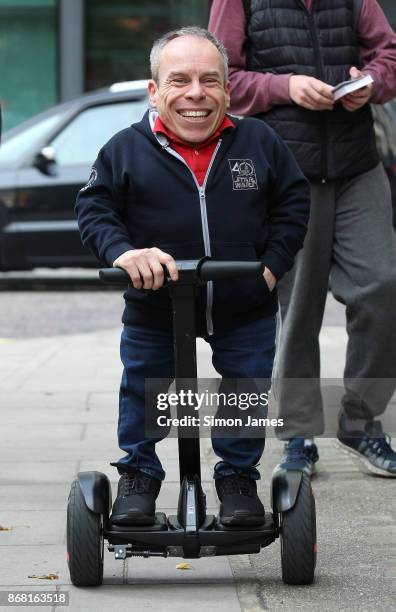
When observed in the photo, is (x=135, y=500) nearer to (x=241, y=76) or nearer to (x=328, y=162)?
(x=328, y=162)

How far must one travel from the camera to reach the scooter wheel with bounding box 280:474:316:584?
11.9ft

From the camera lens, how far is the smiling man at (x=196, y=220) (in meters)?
3.74

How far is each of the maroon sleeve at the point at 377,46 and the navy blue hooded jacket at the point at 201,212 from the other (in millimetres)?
1107

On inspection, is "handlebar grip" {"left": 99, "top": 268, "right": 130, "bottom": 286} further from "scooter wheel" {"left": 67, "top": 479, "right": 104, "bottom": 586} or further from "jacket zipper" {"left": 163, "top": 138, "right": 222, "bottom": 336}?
"scooter wheel" {"left": 67, "top": 479, "right": 104, "bottom": 586}

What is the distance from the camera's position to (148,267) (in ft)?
11.2

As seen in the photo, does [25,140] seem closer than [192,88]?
No

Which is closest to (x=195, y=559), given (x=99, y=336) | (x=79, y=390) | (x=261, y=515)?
(x=261, y=515)

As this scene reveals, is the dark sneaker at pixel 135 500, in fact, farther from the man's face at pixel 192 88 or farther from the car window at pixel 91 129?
the car window at pixel 91 129

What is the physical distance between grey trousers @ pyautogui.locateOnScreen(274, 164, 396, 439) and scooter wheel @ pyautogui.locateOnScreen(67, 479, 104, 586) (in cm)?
150

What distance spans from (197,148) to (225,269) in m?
0.52

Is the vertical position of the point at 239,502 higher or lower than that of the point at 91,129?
lower

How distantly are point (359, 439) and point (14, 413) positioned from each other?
1.80 metres

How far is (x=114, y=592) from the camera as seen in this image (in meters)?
3.65

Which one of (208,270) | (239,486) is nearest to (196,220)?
(208,270)
